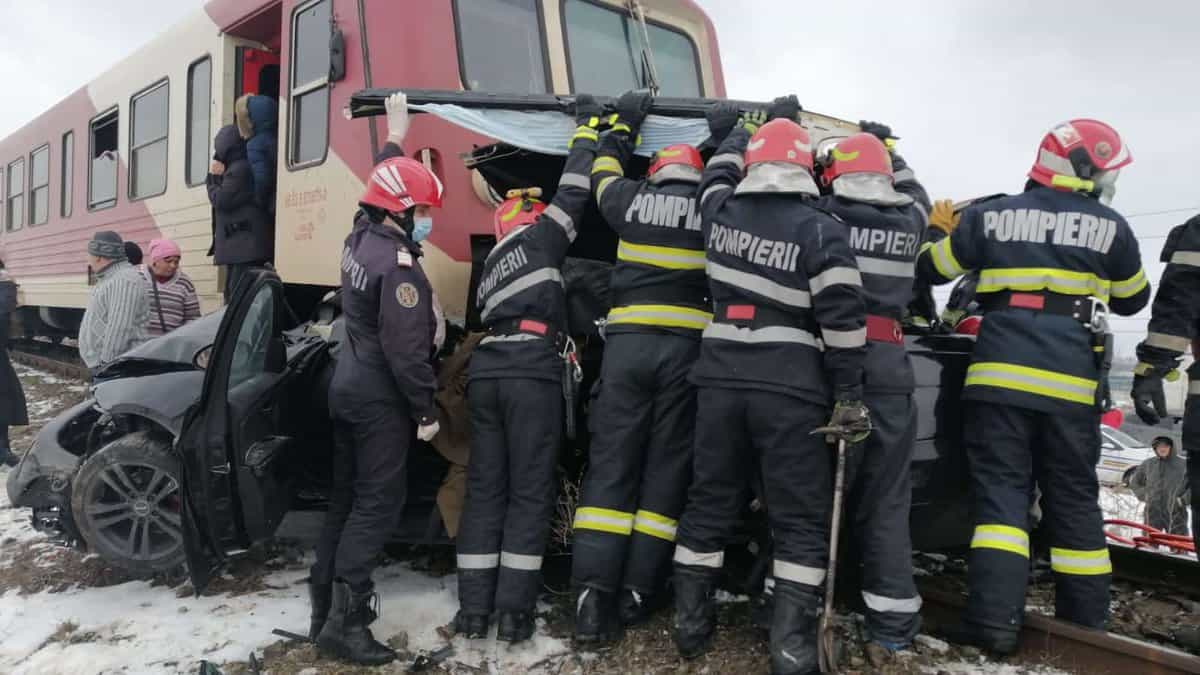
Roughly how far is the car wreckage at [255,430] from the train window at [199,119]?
265 cm

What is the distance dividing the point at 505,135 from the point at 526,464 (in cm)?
139

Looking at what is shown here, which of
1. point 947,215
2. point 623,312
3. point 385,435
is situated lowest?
point 385,435

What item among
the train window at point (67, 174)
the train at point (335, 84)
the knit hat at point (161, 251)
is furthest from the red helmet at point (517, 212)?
the train window at point (67, 174)

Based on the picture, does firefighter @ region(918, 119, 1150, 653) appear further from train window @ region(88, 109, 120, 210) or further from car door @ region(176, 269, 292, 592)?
train window @ region(88, 109, 120, 210)

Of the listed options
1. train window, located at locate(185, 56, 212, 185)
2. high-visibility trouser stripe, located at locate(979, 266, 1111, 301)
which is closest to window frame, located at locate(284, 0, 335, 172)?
train window, located at locate(185, 56, 212, 185)

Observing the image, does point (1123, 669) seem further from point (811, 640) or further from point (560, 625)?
point (560, 625)

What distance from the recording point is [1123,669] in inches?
108

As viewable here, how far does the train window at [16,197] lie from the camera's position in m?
10.7

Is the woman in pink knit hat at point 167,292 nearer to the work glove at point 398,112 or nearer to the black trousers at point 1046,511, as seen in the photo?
the work glove at point 398,112

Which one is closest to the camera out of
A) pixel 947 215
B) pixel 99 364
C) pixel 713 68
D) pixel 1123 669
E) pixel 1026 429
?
pixel 1123 669

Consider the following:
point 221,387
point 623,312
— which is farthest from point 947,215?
point 221,387

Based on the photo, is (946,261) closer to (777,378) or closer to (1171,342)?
(1171,342)

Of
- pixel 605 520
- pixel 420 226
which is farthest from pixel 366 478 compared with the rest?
pixel 420 226

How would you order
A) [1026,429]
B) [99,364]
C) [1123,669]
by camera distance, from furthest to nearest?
[99,364]
[1026,429]
[1123,669]
